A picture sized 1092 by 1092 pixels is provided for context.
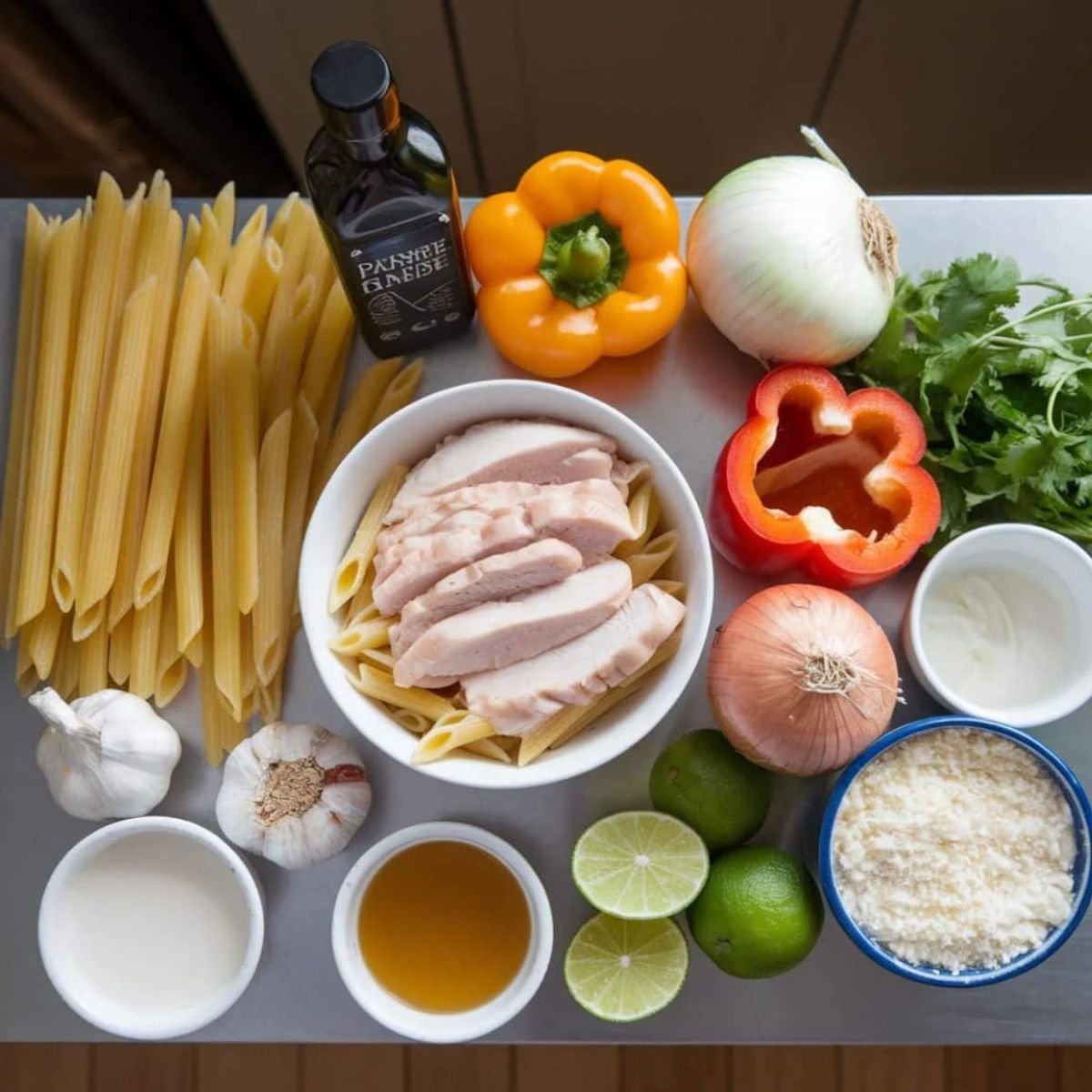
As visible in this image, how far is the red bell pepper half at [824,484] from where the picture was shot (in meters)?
1.05

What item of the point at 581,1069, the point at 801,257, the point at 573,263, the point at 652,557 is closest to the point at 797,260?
the point at 801,257

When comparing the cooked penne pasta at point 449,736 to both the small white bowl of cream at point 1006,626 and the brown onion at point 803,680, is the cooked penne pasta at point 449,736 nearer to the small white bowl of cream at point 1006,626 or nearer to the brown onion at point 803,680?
the brown onion at point 803,680

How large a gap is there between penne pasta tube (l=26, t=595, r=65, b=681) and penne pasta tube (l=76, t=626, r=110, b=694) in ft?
0.10

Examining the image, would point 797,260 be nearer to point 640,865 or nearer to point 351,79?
point 351,79

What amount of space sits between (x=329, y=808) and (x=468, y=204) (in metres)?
0.68

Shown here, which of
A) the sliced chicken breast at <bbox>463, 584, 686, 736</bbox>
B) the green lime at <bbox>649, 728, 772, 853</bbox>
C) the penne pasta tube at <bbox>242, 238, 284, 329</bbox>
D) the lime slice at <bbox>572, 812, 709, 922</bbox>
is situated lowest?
the lime slice at <bbox>572, 812, 709, 922</bbox>

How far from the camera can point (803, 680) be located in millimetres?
964

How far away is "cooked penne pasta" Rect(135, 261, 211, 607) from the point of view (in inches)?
44.0

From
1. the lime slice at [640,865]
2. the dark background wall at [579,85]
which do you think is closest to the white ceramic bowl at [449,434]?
the lime slice at [640,865]

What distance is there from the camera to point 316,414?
1.18 m

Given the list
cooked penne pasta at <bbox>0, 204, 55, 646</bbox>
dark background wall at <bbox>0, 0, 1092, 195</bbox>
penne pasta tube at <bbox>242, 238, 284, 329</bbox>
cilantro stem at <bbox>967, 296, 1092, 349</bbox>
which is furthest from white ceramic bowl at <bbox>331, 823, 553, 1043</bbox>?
dark background wall at <bbox>0, 0, 1092, 195</bbox>

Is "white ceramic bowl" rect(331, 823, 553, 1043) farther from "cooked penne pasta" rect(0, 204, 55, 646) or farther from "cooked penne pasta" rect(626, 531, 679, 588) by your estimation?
"cooked penne pasta" rect(0, 204, 55, 646)

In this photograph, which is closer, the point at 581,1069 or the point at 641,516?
the point at 641,516

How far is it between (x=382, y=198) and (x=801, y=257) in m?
0.39
